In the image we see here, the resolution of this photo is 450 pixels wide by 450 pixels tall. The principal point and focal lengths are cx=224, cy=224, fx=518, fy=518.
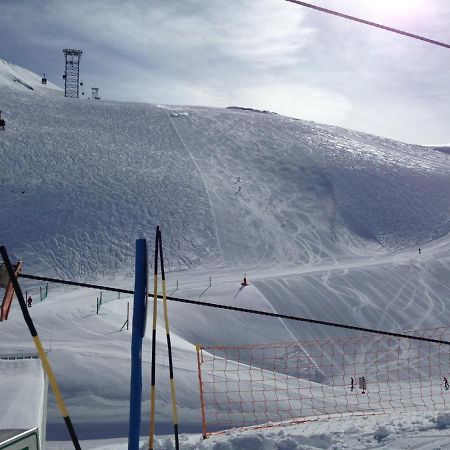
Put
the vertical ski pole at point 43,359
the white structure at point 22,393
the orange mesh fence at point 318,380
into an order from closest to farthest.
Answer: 1. the vertical ski pole at point 43,359
2. the white structure at point 22,393
3. the orange mesh fence at point 318,380

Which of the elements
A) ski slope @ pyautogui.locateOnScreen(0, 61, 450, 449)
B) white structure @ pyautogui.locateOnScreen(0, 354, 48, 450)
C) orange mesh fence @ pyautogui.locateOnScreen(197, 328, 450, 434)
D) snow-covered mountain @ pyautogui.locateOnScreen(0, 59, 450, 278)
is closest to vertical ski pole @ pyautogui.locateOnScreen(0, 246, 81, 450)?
white structure @ pyautogui.locateOnScreen(0, 354, 48, 450)

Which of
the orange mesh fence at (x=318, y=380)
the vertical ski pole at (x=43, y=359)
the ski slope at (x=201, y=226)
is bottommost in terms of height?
the orange mesh fence at (x=318, y=380)

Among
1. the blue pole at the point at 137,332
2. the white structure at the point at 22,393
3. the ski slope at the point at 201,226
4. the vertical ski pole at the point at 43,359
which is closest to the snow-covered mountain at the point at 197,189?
the ski slope at the point at 201,226

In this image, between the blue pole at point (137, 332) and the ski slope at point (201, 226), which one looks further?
the ski slope at point (201, 226)

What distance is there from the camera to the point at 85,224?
3681cm

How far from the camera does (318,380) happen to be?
71.8ft

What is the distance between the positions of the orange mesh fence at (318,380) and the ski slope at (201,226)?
76 centimetres

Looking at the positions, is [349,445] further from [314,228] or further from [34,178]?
[34,178]

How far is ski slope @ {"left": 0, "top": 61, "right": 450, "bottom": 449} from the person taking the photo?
1739cm

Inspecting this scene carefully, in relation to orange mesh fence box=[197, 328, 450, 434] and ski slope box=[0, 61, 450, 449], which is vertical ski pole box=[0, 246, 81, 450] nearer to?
ski slope box=[0, 61, 450, 449]

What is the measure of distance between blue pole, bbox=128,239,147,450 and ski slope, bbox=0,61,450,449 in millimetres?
3505

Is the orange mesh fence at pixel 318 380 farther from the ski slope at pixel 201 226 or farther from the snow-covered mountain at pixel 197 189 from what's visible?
the snow-covered mountain at pixel 197 189

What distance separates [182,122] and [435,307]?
38323 millimetres

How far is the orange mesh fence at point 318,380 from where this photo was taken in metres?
12.4
